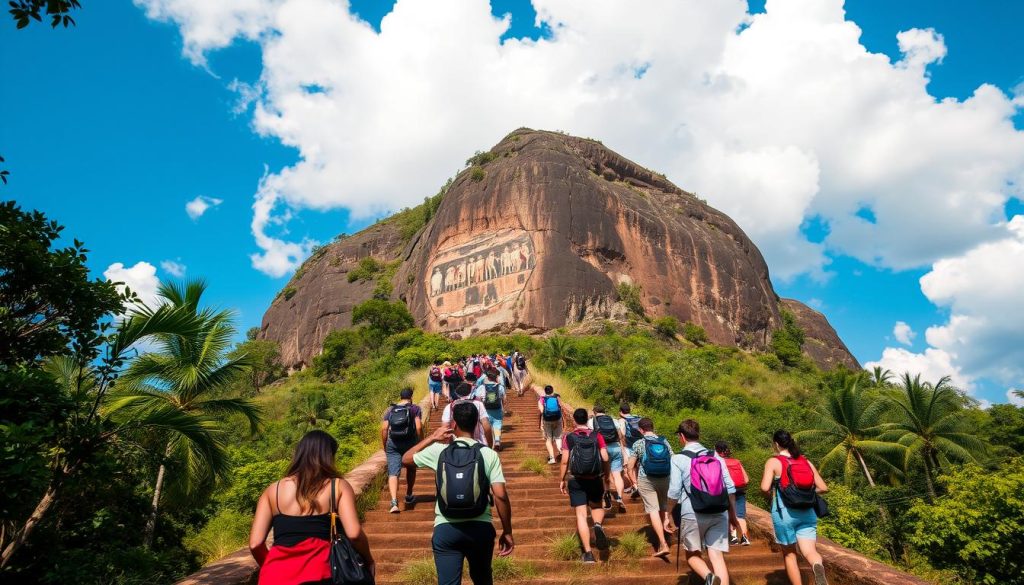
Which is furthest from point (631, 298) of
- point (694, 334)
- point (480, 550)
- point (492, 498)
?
point (480, 550)

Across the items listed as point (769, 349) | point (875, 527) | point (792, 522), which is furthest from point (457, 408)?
point (769, 349)

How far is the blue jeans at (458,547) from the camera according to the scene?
3.04 metres

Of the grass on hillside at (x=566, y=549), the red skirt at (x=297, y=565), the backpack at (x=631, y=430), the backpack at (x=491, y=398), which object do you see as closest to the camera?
the red skirt at (x=297, y=565)

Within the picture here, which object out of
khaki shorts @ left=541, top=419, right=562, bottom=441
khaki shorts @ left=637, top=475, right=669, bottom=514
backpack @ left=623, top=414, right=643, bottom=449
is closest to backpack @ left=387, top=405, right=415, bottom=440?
khaki shorts @ left=637, top=475, right=669, bottom=514

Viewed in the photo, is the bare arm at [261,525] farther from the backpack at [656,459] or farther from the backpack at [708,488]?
the backpack at [656,459]

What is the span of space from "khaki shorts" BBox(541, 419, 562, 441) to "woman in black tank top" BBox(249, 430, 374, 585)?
18.3 ft

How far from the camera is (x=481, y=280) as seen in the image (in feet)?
124

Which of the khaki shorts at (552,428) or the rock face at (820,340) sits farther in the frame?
the rock face at (820,340)

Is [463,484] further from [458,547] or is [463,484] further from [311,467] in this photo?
[311,467]

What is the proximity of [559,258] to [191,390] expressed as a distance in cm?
2941

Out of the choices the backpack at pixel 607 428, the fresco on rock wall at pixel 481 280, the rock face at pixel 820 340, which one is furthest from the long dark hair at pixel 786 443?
the rock face at pixel 820 340

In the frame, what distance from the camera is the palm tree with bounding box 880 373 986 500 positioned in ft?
58.5

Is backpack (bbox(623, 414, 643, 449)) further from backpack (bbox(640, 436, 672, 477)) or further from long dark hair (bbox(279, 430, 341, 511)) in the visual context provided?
long dark hair (bbox(279, 430, 341, 511))

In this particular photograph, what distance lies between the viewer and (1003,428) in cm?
2486
